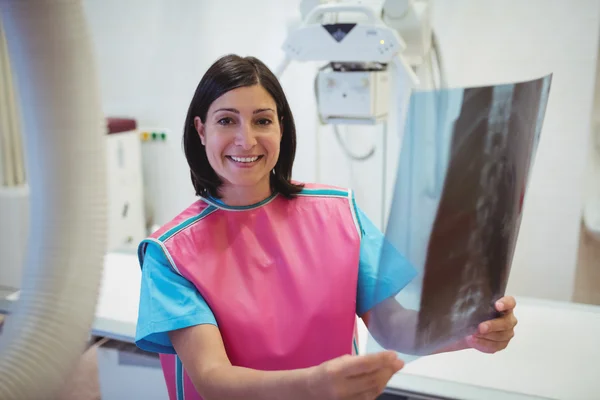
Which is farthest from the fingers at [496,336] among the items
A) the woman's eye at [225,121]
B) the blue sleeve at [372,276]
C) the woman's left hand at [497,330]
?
the woman's eye at [225,121]

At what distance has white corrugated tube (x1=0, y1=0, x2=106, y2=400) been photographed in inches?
19.9

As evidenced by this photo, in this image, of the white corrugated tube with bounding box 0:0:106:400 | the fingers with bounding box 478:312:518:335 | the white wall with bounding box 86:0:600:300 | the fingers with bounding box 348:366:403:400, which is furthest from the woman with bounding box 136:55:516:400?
the white wall with bounding box 86:0:600:300

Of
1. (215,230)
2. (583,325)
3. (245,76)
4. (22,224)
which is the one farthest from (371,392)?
(22,224)

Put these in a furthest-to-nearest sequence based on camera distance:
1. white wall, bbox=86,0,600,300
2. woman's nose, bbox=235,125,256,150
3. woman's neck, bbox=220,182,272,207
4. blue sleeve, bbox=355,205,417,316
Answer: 1. white wall, bbox=86,0,600,300
2. woman's neck, bbox=220,182,272,207
3. woman's nose, bbox=235,125,256,150
4. blue sleeve, bbox=355,205,417,316

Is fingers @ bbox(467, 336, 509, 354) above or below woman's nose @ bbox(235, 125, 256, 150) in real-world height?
below

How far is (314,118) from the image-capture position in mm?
2705

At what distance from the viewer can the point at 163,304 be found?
2.86ft

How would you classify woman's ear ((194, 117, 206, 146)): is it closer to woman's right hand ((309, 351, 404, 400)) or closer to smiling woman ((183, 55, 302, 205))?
smiling woman ((183, 55, 302, 205))

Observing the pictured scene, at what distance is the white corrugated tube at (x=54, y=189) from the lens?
0.50 metres

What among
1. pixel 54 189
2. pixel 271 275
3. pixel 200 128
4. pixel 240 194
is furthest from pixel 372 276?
pixel 54 189

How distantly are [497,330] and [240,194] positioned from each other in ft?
1.71

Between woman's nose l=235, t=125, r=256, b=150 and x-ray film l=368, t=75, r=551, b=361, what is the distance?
321 millimetres

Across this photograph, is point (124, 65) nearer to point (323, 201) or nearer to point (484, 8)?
point (484, 8)

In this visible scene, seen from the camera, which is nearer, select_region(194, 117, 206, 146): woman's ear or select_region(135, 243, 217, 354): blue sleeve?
select_region(135, 243, 217, 354): blue sleeve
